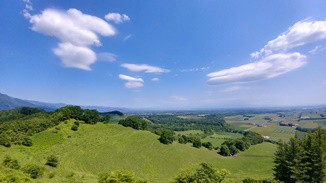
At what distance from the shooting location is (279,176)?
48094mm

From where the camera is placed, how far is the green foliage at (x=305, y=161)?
139 feet

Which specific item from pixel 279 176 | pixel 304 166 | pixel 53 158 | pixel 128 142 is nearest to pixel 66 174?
pixel 53 158

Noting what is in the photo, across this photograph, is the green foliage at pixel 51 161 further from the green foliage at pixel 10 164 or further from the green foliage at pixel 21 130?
the green foliage at pixel 21 130

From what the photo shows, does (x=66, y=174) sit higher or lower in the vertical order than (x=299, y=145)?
lower

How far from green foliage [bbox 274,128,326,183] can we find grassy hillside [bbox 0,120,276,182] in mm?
25348

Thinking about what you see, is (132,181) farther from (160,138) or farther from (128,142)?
(160,138)

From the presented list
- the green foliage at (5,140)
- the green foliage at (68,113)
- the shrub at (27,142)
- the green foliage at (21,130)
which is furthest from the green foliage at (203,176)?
the green foliage at (68,113)

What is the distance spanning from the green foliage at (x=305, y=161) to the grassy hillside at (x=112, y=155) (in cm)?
2535

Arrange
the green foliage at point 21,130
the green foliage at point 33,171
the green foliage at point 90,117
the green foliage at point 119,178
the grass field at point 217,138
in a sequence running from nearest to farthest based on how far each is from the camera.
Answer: the green foliage at point 119,178
the green foliage at point 33,171
the green foliage at point 21,130
the green foliage at point 90,117
the grass field at point 217,138

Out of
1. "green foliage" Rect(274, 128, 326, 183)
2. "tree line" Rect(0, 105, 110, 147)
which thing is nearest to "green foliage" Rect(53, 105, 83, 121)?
"tree line" Rect(0, 105, 110, 147)

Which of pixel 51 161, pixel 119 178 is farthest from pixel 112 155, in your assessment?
pixel 119 178

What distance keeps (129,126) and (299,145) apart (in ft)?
278

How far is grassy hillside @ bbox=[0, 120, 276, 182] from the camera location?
2431 inches

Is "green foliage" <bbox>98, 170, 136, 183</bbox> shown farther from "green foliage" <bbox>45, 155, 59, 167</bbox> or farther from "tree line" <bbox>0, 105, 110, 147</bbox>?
"tree line" <bbox>0, 105, 110, 147</bbox>
